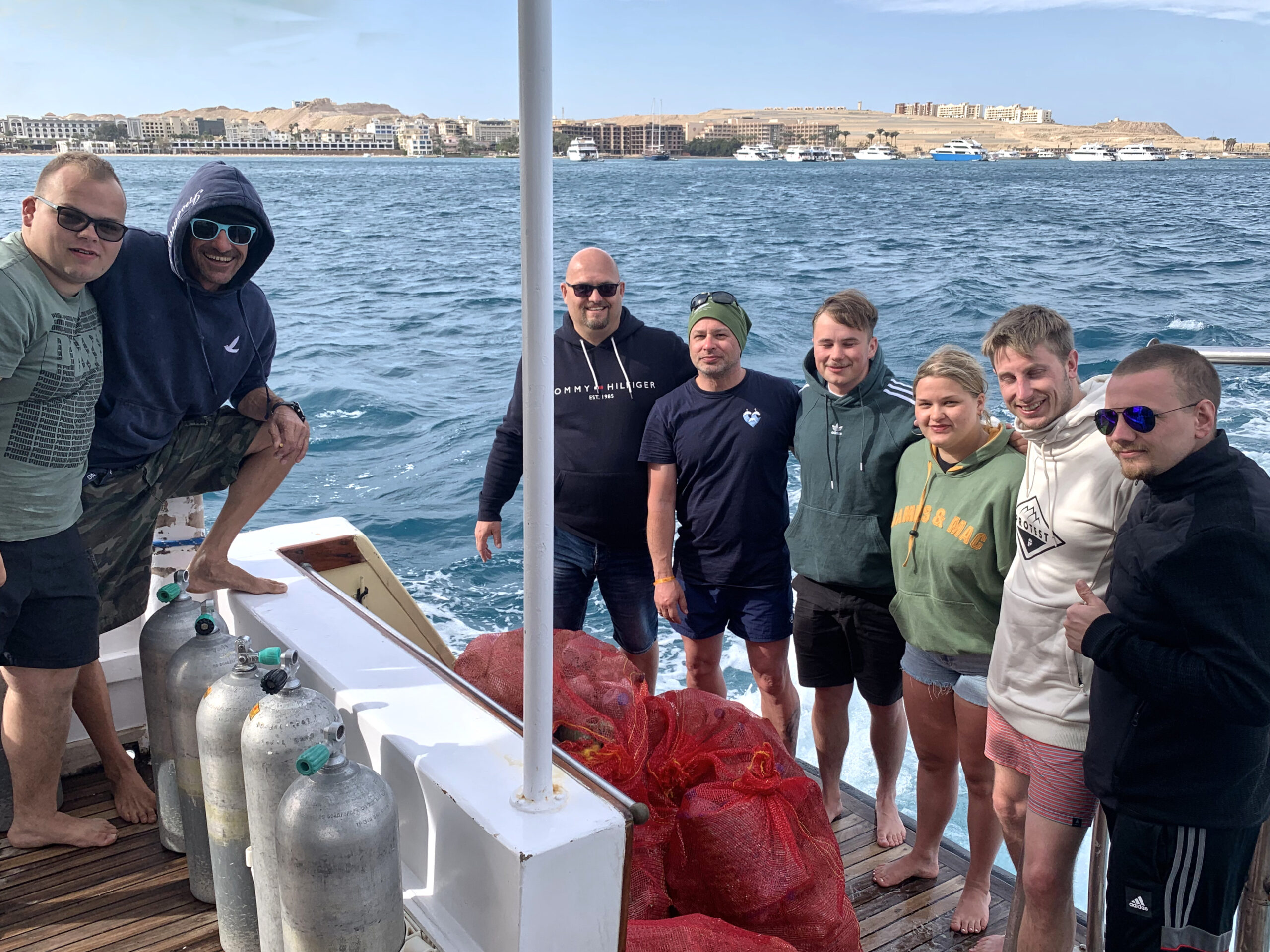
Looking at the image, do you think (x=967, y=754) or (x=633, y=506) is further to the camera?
(x=633, y=506)

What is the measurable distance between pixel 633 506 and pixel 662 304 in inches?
674

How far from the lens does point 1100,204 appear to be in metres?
44.1

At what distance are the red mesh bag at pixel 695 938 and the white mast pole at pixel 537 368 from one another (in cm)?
46

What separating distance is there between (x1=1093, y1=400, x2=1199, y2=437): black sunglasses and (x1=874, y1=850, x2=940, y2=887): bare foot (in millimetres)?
1553

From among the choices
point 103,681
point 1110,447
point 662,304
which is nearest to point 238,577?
point 103,681

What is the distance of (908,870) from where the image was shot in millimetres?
3004

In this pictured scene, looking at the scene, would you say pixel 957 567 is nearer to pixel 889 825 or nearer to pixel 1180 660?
pixel 1180 660

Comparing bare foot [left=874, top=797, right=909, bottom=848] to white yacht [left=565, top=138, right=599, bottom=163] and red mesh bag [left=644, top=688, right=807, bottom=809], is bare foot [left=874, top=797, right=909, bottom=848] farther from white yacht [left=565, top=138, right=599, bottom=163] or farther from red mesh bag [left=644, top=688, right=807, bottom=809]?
white yacht [left=565, top=138, right=599, bottom=163]

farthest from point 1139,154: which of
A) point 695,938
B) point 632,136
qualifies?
point 695,938

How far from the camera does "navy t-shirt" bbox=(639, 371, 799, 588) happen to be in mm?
3365

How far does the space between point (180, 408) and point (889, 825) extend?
247 centimetres

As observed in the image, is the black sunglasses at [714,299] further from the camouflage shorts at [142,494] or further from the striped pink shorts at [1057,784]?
the striped pink shorts at [1057,784]

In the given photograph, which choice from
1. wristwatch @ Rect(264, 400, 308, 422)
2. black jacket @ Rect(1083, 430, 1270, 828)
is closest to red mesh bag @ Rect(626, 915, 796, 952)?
black jacket @ Rect(1083, 430, 1270, 828)

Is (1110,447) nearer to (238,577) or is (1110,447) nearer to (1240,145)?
(238,577)
